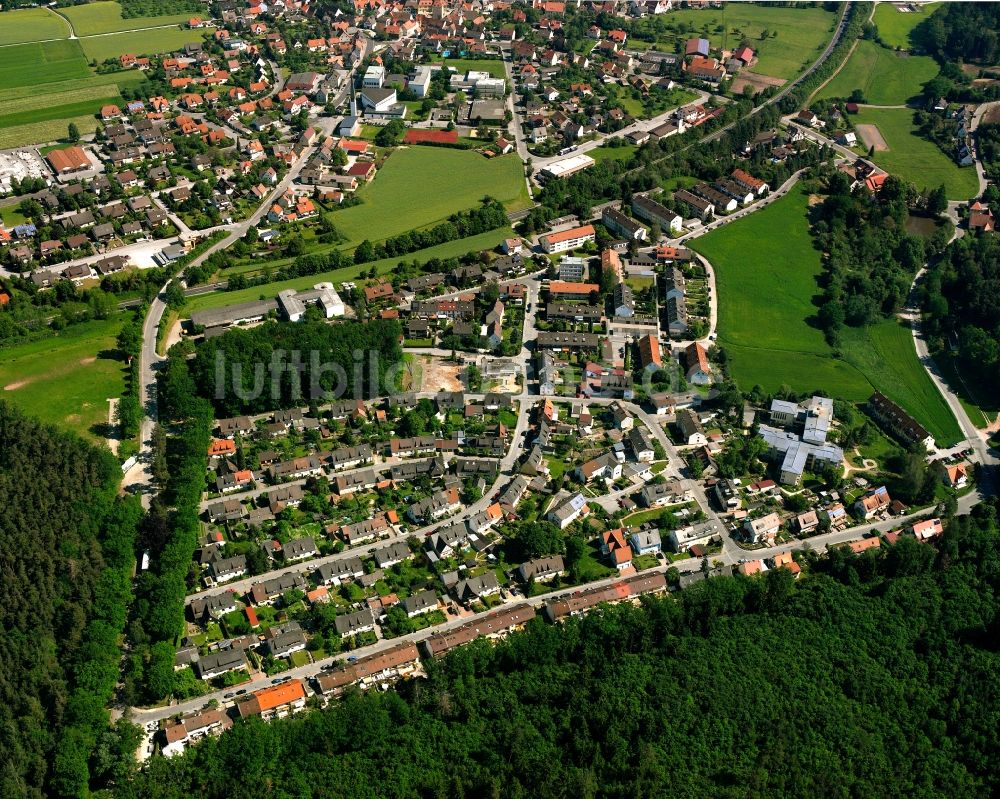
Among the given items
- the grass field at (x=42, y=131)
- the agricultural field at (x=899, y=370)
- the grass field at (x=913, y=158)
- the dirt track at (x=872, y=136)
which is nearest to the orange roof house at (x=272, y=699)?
the agricultural field at (x=899, y=370)

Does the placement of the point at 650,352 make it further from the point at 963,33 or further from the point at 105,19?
the point at 105,19

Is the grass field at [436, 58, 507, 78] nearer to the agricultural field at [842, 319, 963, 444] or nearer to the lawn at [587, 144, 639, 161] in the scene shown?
the lawn at [587, 144, 639, 161]

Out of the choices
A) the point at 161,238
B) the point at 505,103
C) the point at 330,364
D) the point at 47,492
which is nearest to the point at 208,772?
the point at 47,492

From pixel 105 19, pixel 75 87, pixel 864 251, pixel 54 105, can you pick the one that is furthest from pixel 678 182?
pixel 105 19

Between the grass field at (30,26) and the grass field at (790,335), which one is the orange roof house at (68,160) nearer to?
the grass field at (30,26)

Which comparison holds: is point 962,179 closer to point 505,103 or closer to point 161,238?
point 505,103
